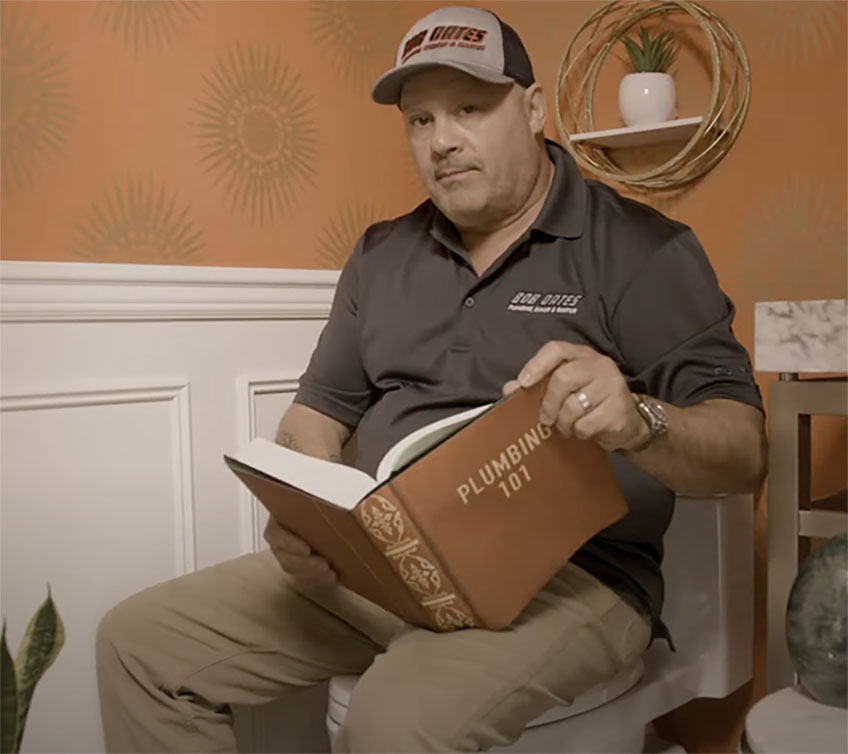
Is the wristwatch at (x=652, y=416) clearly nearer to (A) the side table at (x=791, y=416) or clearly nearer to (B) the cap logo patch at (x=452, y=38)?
(A) the side table at (x=791, y=416)

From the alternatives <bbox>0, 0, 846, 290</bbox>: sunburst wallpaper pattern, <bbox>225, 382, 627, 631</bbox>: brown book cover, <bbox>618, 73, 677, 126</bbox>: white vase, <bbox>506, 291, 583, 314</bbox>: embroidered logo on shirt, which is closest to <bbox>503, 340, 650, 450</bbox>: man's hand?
<bbox>225, 382, 627, 631</bbox>: brown book cover

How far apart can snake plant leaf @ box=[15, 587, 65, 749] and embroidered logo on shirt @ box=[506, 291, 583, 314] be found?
2.15 feet

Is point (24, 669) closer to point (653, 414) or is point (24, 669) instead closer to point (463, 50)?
point (653, 414)

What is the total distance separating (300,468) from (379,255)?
0.53 m

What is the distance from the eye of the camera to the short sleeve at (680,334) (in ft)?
3.62

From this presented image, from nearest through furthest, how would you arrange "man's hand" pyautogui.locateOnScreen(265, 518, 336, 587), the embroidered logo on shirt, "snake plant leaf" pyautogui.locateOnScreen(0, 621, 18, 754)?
"snake plant leaf" pyautogui.locateOnScreen(0, 621, 18, 754), "man's hand" pyautogui.locateOnScreen(265, 518, 336, 587), the embroidered logo on shirt

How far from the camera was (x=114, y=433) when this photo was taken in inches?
51.5

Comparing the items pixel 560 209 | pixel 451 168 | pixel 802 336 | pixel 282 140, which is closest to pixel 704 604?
pixel 802 336

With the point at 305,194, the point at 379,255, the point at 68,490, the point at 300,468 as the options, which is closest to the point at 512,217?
the point at 379,255

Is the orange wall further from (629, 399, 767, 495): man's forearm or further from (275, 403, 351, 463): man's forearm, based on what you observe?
(629, 399, 767, 495): man's forearm

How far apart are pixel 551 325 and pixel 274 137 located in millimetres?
611

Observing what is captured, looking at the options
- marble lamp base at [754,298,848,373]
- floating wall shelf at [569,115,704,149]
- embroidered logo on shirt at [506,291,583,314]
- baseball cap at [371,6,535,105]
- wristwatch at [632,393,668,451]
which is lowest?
wristwatch at [632,393,668,451]

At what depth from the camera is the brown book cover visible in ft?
2.85

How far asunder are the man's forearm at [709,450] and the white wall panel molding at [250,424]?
2.22 ft
